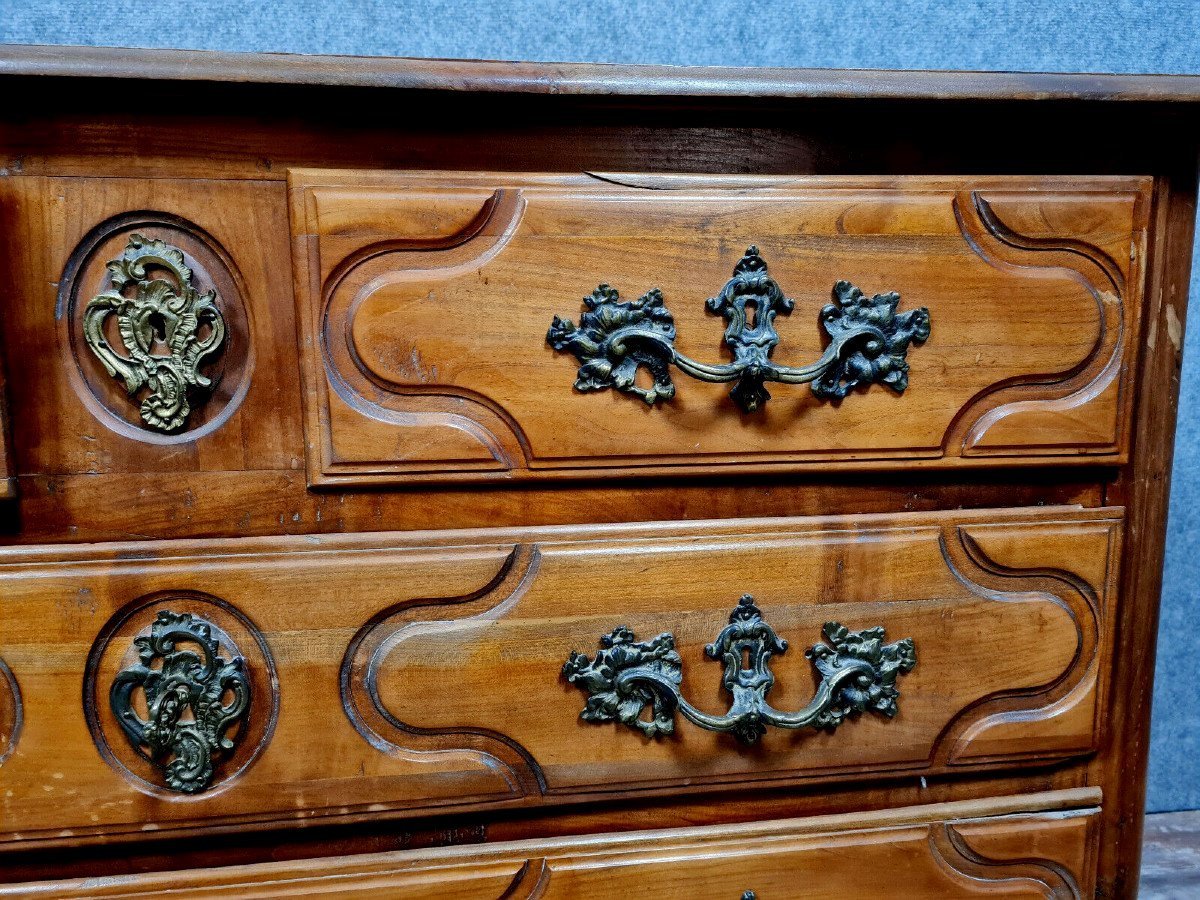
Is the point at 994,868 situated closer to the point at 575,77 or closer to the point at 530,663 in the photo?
the point at 530,663

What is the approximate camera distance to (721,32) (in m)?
0.85

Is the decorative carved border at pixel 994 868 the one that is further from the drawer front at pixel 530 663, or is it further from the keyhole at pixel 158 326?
the keyhole at pixel 158 326

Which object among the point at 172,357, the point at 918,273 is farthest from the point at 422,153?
the point at 918,273

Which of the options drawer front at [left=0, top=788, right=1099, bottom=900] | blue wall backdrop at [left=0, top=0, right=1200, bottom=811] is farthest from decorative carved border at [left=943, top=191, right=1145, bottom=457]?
blue wall backdrop at [left=0, top=0, right=1200, bottom=811]

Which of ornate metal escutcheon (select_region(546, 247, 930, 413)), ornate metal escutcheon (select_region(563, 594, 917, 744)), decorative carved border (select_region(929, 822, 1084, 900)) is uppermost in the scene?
ornate metal escutcheon (select_region(546, 247, 930, 413))

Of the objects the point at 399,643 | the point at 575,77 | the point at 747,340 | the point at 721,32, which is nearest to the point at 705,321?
the point at 747,340

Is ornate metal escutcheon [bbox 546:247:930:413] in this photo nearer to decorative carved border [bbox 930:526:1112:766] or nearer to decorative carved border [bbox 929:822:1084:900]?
decorative carved border [bbox 930:526:1112:766]

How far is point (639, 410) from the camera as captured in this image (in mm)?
438

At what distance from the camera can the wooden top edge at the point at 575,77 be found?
0.37 m

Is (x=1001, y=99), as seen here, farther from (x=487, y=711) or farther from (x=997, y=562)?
(x=487, y=711)

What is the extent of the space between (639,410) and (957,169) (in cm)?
22

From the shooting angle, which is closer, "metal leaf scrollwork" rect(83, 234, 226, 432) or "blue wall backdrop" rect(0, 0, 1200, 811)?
"metal leaf scrollwork" rect(83, 234, 226, 432)

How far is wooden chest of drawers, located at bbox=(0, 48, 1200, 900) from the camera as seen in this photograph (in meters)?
0.41

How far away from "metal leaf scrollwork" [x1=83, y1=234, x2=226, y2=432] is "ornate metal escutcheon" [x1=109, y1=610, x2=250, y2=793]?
0.11m
